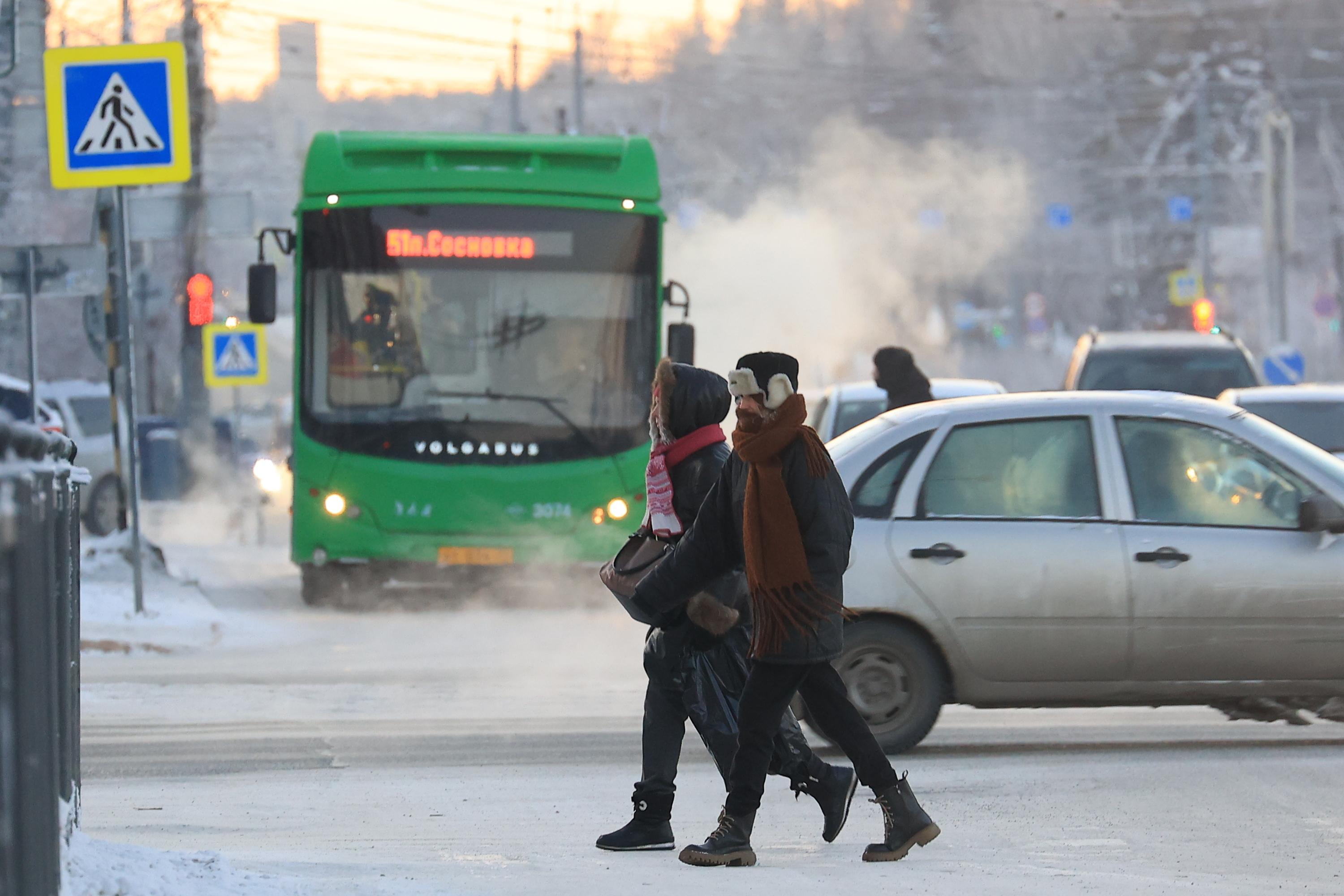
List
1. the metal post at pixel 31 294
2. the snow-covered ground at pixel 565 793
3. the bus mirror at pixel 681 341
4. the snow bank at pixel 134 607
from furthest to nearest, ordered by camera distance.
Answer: the bus mirror at pixel 681 341 < the metal post at pixel 31 294 < the snow bank at pixel 134 607 < the snow-covered ground at pixel 565 793

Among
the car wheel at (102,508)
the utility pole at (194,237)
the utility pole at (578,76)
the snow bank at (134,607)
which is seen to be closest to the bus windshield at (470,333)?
the snow bank at (134,607)

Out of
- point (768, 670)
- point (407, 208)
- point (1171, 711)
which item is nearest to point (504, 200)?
point (407, 208)

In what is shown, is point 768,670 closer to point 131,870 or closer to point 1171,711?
point 131,870

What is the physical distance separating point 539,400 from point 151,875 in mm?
10965

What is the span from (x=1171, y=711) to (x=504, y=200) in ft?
23.9

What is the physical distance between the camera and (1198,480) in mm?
8539

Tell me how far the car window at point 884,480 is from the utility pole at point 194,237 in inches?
507

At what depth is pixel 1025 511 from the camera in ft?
27.9

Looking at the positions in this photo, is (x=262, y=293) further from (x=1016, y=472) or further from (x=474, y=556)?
(x=1016, y=472)

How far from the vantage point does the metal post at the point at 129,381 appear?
1382 cm

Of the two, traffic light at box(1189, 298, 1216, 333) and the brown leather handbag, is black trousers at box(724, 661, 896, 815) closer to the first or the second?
the brown leather handbag

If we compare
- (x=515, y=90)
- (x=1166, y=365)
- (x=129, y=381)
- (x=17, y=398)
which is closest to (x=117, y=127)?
(x=129, y=381)

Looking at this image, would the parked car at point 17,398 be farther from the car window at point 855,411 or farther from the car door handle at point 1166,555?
the car door handle at point 1166,555

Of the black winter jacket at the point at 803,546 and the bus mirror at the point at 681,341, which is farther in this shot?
the bus mirror at the point at 681,341
